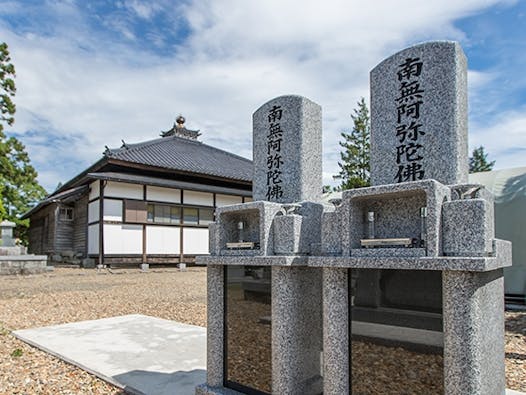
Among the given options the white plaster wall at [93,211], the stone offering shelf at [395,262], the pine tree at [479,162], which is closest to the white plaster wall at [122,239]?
the white plaster wall at [93,211]

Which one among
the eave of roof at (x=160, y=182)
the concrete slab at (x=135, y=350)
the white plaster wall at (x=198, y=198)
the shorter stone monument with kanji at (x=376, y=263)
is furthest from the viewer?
the white plaster wall at (x=198, y=198)

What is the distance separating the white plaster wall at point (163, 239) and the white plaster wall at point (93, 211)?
93.2 inches

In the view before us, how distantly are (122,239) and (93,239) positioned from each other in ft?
5.04

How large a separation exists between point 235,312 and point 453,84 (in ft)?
9.10

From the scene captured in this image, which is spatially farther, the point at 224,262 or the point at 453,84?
the point at 224,262

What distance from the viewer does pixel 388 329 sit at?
9.33 feet

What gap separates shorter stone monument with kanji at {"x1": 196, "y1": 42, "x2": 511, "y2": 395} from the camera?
2.52 meters

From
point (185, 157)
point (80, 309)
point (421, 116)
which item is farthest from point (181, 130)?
point (421, 116)

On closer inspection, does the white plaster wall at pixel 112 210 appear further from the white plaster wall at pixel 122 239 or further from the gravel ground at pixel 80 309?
the gravel ground at pixel 80 309

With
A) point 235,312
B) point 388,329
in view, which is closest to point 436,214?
point 388,329

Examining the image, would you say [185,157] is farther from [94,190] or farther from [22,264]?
[22,264]

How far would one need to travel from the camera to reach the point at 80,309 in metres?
9.11

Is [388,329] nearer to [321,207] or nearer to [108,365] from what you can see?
[321,207]

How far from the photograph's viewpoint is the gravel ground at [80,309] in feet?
14.9
